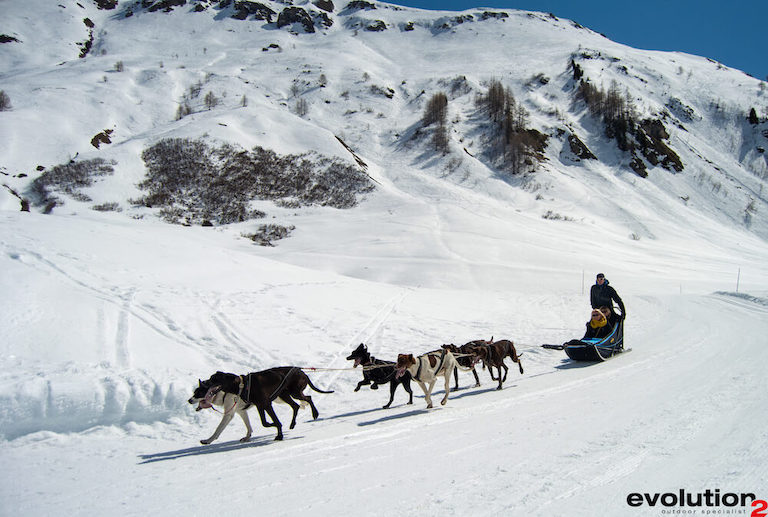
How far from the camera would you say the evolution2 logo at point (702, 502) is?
3.28 metres

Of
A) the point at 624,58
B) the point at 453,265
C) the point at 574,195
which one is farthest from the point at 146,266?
the point at 624,58

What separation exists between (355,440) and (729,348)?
928cm

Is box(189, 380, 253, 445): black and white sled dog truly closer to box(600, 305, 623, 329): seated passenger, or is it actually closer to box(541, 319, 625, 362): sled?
box(541, 319, 625, 362): sled

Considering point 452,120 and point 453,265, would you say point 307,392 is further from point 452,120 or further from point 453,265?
point 452,120

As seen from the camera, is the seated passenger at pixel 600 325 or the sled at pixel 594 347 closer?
the sled at pixel 594 347

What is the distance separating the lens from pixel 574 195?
4509 centimetres

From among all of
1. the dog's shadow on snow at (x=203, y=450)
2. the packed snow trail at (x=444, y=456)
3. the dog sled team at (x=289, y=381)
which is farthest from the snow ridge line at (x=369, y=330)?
the dog's shadow on snow at (x=203, y=450)

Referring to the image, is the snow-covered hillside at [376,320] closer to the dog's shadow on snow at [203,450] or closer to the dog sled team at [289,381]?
the dog's shadow on snow at [203,450]

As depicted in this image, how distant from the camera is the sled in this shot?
913 centimetres

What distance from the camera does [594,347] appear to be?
29.7 feet

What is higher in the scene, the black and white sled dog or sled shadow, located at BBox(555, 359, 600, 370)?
the black and white sled dog

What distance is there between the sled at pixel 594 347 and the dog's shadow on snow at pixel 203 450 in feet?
22.3

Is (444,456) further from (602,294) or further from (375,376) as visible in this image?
(602,294)

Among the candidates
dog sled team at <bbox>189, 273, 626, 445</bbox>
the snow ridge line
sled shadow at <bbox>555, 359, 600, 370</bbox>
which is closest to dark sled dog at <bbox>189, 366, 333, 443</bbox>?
dog sled team at <bbox>189, 273, 626, 445</bbox>
